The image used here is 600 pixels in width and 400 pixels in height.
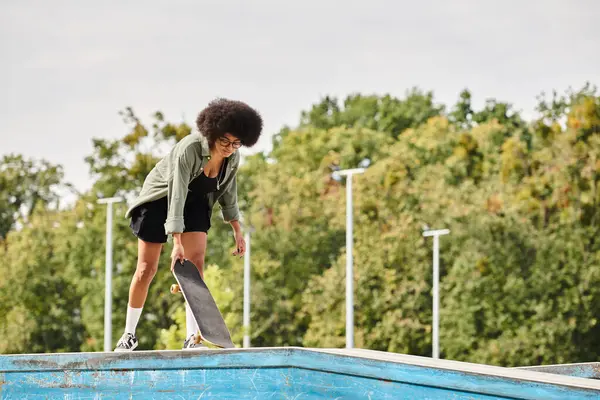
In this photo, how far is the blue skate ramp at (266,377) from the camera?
197 inches

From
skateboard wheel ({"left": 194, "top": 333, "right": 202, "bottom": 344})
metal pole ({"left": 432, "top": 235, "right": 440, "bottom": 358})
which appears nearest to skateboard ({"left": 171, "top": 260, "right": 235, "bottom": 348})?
skateboard wheel ({"left": 194, "top": 333, "right": 202, "bottom": 344})

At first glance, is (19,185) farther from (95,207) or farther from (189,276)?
(189,276)

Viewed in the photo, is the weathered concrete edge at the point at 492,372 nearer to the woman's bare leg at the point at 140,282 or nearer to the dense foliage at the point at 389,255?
the woman's bare leg at the point at 140,282

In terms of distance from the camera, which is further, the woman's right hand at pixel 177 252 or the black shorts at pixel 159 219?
the black shorts at pixel 159 219

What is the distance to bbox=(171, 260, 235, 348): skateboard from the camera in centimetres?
702

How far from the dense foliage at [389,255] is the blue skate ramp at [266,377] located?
25507 mm

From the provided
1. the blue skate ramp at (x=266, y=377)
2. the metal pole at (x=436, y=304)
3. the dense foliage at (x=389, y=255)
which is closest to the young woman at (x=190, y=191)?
the blue skate ramp at (x=266, y=377)

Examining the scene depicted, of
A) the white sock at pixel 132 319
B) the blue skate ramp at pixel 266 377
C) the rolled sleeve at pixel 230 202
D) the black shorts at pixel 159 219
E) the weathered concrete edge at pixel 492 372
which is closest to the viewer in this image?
the weathered concrete edge at pixel 492 372

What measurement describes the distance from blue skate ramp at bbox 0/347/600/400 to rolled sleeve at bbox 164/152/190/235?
135cm

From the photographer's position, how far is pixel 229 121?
7.30 meters

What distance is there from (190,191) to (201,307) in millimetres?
836

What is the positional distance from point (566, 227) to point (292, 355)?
30985 mm

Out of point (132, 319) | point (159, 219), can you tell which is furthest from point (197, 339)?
point (159, 219)

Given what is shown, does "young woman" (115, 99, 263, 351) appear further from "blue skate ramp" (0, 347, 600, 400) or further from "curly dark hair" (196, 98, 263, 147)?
"blue skate ramp" (0, 347, 600, 400)
